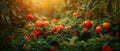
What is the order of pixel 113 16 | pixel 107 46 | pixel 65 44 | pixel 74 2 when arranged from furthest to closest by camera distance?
pixel 74 2 → pixel 113 16 → pixel 65 44 → pixel 107 46

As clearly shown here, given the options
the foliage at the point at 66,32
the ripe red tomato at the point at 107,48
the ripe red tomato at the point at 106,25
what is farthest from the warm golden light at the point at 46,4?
the ripe red tomato at the point at 107,48

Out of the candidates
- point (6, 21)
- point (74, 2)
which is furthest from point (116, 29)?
point (74, 2)

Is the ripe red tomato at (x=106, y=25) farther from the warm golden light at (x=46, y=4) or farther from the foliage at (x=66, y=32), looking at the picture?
the warm golden light at (x=46, y=4)

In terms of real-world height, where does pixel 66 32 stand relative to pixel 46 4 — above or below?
below

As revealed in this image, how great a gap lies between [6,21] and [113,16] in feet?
5.40

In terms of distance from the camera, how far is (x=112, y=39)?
3.42 m

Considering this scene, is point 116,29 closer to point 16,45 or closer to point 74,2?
point 16,45

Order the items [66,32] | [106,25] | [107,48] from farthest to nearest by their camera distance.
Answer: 1. [66,32]
2. [106,25]
3. [107,48]

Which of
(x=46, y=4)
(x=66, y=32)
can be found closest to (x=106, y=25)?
(x=66, y=32)

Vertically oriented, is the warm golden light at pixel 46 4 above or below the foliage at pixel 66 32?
above

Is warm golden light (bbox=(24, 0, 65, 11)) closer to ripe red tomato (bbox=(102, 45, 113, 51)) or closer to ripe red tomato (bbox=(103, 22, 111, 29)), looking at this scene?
ripe red tomato (bbox=(103, 22, 111, 29))

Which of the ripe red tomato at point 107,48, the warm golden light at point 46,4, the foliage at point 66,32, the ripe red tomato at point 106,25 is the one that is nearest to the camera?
the ripe red tomato at point 107,48

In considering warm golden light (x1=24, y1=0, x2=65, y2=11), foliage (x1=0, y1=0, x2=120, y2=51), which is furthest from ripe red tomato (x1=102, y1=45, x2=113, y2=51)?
warm golden light (x1=24, y1=0, x2=65, y2=11)

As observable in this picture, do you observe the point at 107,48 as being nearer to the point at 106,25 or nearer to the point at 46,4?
the point at 106,25
